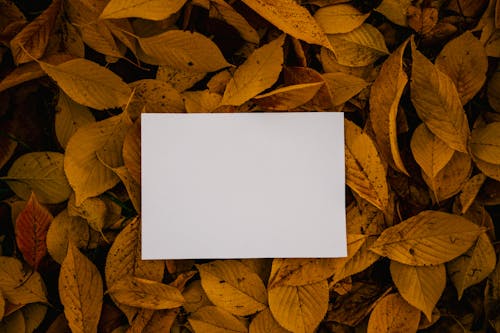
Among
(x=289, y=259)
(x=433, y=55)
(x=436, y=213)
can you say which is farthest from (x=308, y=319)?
(x=433, y=55)

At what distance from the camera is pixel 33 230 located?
0.57 metres

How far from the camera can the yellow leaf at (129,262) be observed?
0.57m

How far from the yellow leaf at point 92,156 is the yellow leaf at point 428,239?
313 mm

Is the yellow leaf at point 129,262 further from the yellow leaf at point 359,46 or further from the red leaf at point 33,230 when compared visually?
the yellow leaf at point 359,46

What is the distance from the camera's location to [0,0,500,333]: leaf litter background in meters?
0.56

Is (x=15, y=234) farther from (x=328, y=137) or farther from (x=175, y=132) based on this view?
(x=328, y=137)

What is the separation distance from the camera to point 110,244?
591 mm

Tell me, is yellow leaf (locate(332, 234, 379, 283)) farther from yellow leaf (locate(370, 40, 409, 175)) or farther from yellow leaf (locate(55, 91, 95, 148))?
yellow leaf (locate(55, 91, 95, 148))

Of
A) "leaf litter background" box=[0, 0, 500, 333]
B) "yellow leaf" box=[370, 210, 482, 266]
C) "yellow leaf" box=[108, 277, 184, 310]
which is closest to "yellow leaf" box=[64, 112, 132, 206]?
"leaf litter background" box=[0, 0, 500, 333]

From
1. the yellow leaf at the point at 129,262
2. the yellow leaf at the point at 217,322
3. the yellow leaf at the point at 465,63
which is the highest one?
the yellow leaf at the point at 465,63

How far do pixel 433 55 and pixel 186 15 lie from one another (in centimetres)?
29

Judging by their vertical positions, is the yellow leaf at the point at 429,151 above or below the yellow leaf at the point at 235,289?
above

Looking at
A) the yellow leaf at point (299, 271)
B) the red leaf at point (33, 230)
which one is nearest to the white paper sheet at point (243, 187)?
the yellow leaf at point (299, 271)

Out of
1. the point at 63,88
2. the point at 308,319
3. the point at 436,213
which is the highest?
the point at 63,88
